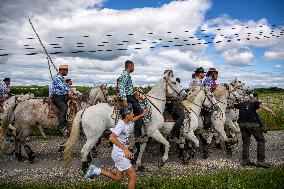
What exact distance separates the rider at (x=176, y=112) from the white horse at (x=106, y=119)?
45 cm

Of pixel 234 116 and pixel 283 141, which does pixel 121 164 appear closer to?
pixel 234 116

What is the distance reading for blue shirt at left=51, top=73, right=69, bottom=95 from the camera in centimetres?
1415

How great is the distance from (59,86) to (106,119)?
122 inches

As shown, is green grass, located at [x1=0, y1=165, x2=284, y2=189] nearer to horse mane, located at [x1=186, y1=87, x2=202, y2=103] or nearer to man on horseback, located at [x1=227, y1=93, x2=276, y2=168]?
man on horseback, located at [x1=227, y1=93, x2=276, y2=168]

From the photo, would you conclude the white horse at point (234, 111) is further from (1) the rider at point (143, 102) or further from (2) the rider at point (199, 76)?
(1) the rider at point (143, 102)

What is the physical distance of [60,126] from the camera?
47.5 ft

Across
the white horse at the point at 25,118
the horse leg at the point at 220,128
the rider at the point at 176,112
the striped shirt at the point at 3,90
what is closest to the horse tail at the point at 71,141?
the white horse at the point at 25,118

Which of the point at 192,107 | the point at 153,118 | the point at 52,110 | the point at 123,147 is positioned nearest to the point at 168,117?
the point at 153,118

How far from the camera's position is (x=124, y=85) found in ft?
38.5

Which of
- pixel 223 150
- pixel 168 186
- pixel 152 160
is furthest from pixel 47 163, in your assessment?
pixel 223 150

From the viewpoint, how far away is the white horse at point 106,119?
11852 mm

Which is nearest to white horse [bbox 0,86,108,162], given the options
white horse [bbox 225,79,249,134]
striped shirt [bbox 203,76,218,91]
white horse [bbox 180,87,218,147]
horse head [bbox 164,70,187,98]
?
horse head [bbox 164,70,187,98]

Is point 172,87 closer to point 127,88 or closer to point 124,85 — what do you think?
point 127,88

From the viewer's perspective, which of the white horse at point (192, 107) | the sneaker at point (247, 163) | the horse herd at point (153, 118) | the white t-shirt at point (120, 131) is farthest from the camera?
the white horse at point (192, 107)
